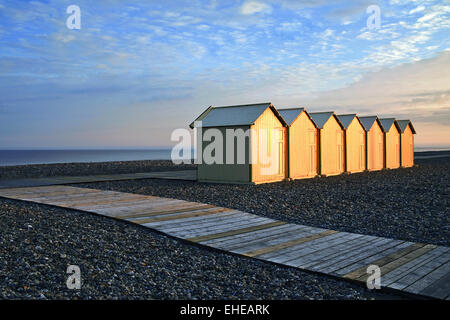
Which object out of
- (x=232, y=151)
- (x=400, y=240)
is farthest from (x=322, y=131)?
(x=400, y=240)

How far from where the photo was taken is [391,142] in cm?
2977

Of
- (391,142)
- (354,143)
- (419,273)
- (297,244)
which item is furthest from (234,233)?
(391,142)

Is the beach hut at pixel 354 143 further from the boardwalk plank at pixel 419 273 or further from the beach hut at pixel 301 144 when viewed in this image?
the boardwalk plank at pixel 419 273

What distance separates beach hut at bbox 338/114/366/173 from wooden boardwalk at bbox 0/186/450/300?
15.8m

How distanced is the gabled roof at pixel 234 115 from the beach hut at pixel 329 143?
3825mm

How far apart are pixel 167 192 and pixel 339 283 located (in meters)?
10.0

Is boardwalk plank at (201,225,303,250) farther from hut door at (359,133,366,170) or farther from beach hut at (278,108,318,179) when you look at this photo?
hut door at (359,133,366,170)

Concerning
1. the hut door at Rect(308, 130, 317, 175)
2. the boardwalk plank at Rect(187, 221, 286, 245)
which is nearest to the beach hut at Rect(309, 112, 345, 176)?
the hut door at Rect(308, 130, 317, 175)

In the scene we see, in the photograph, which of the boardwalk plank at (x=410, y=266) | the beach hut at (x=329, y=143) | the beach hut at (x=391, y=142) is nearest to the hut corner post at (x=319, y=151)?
the beach hut at (x=329, y=143)

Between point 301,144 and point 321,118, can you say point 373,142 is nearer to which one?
point 321,118

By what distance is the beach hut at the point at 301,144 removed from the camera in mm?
19750

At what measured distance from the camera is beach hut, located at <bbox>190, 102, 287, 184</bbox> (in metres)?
17.5
